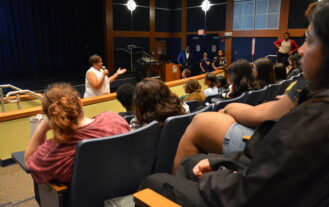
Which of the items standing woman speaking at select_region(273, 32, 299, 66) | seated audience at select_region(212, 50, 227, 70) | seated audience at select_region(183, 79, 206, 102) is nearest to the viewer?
seated audience at select_region(183, 79, 206, 102)

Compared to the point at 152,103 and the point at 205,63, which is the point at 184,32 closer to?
the point at 205,63

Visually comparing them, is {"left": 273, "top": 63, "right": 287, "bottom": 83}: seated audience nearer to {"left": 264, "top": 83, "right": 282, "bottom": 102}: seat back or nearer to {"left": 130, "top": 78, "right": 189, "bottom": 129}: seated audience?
{"left": 264, "top": 83, "right": 282, "bottom": 102}: seat back

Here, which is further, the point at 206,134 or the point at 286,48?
the point at 286,48

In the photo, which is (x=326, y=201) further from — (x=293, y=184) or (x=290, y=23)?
(x=290, y=23)

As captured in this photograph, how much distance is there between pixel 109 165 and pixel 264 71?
2.44 m

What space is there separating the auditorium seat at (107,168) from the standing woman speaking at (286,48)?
7274mm

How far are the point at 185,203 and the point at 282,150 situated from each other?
1.39ft

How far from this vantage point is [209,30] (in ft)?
33.9

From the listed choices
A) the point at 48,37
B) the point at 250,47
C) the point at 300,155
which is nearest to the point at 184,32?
the point at 250,47

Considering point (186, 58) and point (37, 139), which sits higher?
point (186, 58)

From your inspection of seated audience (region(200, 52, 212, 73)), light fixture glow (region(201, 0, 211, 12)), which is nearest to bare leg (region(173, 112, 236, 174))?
seated audience (region(200, 52, 212, 73))

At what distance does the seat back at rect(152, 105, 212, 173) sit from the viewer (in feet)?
5.28

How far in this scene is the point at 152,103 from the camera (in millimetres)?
1691

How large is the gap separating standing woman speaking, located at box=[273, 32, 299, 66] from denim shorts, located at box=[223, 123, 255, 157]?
714 cm
